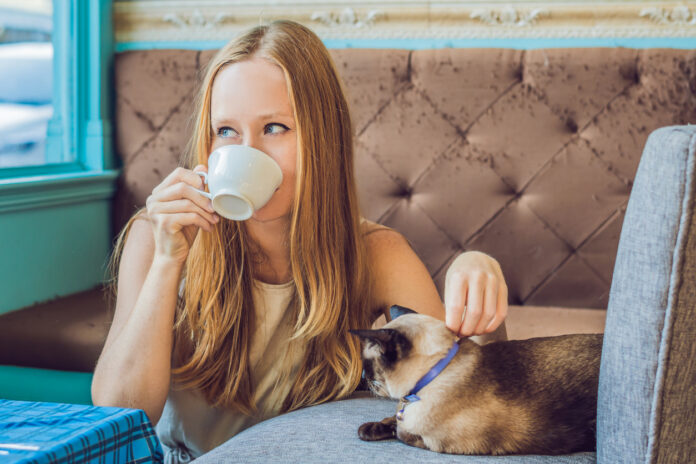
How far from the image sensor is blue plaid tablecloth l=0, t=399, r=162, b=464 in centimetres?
61

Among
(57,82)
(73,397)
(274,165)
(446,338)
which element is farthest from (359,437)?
(57,82)

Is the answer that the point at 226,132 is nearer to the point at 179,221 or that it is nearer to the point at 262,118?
the point at 262,118

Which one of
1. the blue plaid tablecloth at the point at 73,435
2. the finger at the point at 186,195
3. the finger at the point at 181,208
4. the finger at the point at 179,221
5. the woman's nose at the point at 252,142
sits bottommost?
the blue plaid tablecloth at the point at 73,435

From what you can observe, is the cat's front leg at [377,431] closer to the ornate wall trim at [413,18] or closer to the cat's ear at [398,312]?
the cat's ear at [398,312]

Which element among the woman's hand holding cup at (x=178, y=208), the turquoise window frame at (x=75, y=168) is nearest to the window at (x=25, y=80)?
the turquoise window frame at (x=75, y=168)

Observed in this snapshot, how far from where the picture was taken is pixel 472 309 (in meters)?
0.83

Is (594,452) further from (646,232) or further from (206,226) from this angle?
(206,226)

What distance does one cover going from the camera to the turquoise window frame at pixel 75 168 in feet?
6.45

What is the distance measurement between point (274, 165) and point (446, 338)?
35 centimetres

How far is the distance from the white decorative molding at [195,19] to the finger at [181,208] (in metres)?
1.50

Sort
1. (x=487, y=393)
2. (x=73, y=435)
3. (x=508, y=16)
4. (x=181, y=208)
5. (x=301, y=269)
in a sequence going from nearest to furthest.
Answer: (x=73, y=435) → (x=487, y=393) → (x=181, y=208) → (x=301, y=269) → (x=508, y=16)

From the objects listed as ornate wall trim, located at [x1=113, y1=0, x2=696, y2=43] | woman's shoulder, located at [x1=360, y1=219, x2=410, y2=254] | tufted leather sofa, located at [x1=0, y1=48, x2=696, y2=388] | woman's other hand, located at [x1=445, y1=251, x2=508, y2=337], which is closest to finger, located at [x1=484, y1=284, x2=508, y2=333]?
woman's other hand, located at [x1=445, y1=251, x2=508, y2=337]

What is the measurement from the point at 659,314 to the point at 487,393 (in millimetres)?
236

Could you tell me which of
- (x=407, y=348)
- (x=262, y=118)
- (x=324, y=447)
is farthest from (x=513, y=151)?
(x=324, y=447)
